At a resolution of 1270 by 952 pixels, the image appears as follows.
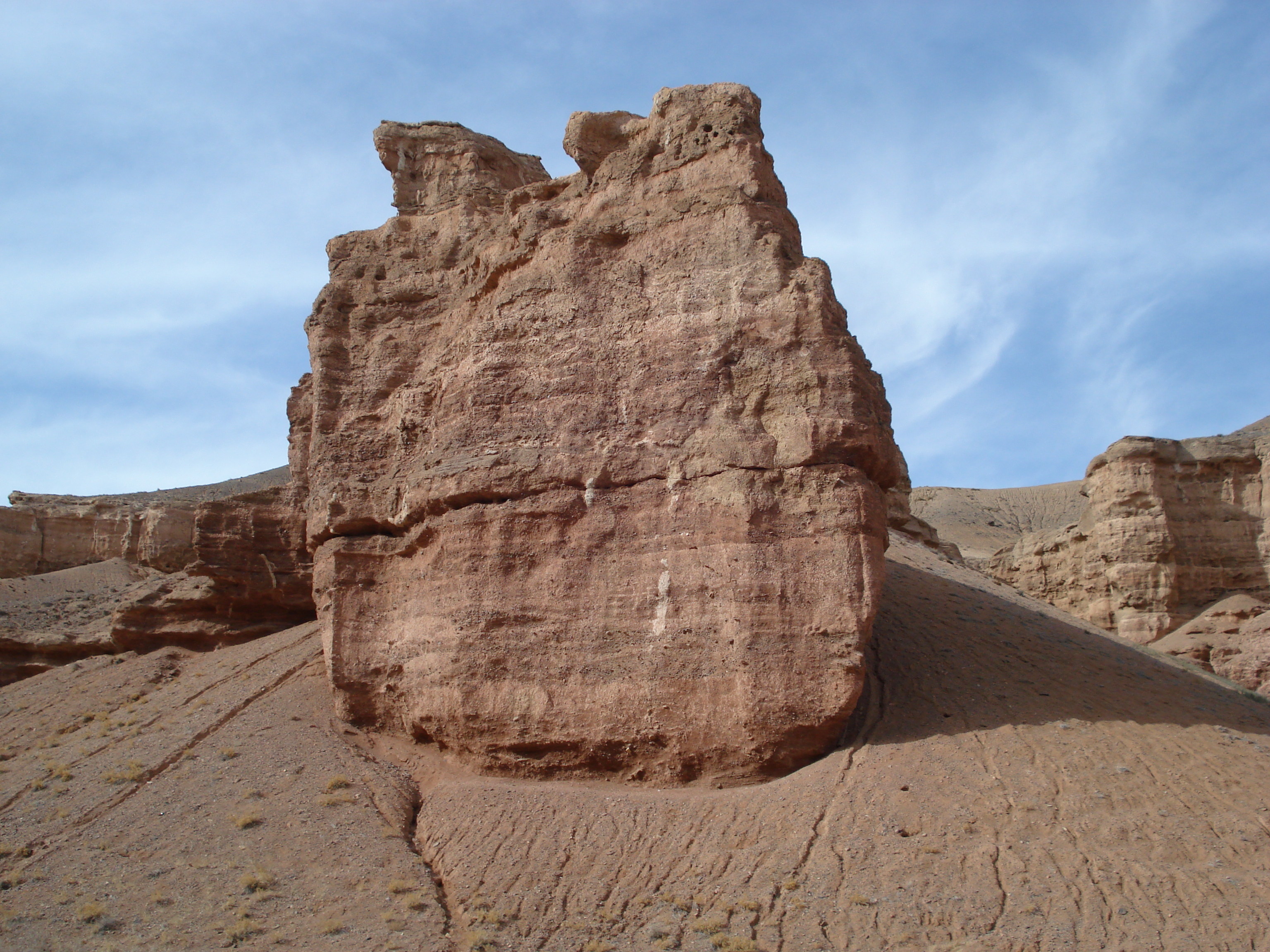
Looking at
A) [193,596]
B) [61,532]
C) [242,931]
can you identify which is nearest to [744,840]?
[242,931]

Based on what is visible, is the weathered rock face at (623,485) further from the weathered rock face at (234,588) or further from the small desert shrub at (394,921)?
the weathered rock face at (234,588)

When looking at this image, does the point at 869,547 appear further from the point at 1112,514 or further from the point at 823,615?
the point at 1112,514

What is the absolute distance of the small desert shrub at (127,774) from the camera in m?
12.4

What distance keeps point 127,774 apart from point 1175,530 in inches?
1018

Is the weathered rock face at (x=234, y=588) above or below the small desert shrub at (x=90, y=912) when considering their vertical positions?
above

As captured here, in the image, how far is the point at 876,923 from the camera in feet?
27.9

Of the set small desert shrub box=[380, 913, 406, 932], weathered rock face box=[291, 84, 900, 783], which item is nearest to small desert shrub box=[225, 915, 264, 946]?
small desert shrub box=[380, 913, 406, 932]

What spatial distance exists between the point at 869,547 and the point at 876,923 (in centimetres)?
400

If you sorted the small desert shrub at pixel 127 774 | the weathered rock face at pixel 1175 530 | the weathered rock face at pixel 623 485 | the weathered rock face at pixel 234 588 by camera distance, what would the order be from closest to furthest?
1. the weathered rock face at pixel 623 485
2. the small desert shrub at pixel 127 774
3. the weathered rock face at pixel 234 588
4. the weathered rock face at pixel 1175 530

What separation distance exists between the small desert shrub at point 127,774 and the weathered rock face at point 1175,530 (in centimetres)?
2425

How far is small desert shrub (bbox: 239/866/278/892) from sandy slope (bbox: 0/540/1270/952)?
5cm

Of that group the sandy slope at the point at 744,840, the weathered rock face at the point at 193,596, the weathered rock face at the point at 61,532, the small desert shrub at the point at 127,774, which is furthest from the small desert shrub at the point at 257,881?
the weathered rock face at the point at 61,532

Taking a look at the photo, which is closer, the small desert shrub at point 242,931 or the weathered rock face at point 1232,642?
the small desert shrub at point 242,931

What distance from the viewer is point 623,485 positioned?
1206 centimetres
